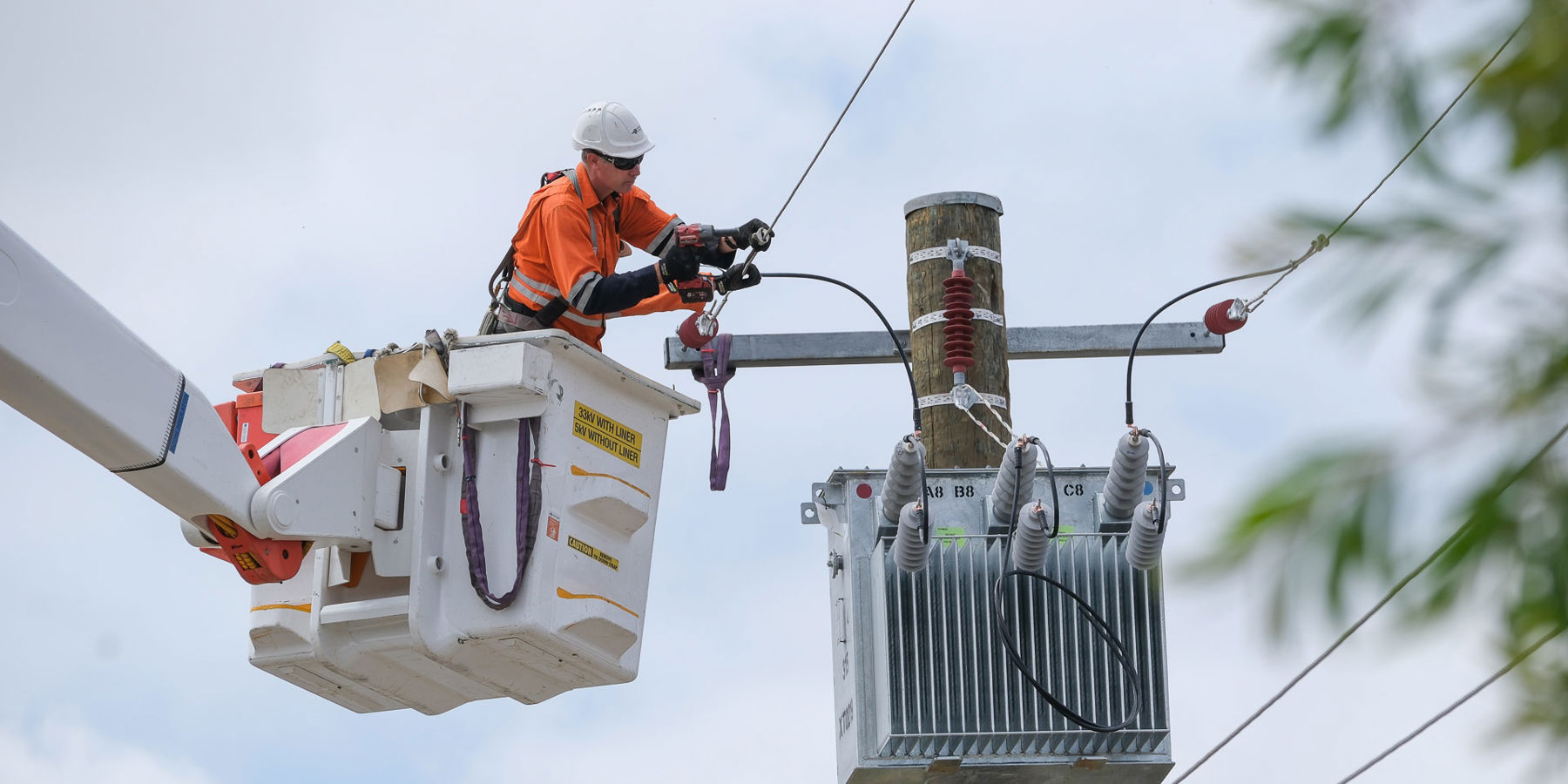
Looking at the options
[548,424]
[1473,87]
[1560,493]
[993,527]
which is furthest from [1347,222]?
[993,527]

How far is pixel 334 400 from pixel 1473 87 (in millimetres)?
5289

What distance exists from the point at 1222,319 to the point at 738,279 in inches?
84.3

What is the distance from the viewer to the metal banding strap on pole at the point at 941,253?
817cm

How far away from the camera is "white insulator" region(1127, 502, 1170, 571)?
7219 mm

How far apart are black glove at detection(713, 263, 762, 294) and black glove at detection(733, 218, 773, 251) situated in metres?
0.09

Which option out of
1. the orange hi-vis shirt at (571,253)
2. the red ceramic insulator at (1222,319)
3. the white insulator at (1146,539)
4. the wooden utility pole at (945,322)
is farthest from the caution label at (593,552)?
the red ceramic insulator at (1222,319)

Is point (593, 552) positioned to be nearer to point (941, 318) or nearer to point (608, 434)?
point (608, 434)

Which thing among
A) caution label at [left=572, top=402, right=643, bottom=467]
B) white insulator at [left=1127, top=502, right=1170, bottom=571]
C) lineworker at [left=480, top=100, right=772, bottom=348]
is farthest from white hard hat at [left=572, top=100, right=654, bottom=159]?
white insulator at [left=1127, top=502, right=1170, bottom=571]

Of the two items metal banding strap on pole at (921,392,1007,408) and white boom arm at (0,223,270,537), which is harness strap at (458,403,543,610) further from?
metal banding strap on pole at (921,392,1007,408)

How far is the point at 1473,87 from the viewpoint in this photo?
1.82 metres

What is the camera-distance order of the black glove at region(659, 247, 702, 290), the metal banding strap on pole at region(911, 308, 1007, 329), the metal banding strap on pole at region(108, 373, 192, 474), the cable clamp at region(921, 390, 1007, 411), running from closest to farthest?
1. the metal banding strap on pole at region(108, 373, 192, 474)
2. the black glove at region(659, 247, 702, 290)
3. the cable clamp at region(921, 390, 1007, 411)
4. the metal banding strap on pole at region(911, 308, 1007, 329)

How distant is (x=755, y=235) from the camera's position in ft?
23.0

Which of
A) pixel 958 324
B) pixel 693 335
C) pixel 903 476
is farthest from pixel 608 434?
pixel 958 324

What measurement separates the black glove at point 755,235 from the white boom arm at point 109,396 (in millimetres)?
1829
